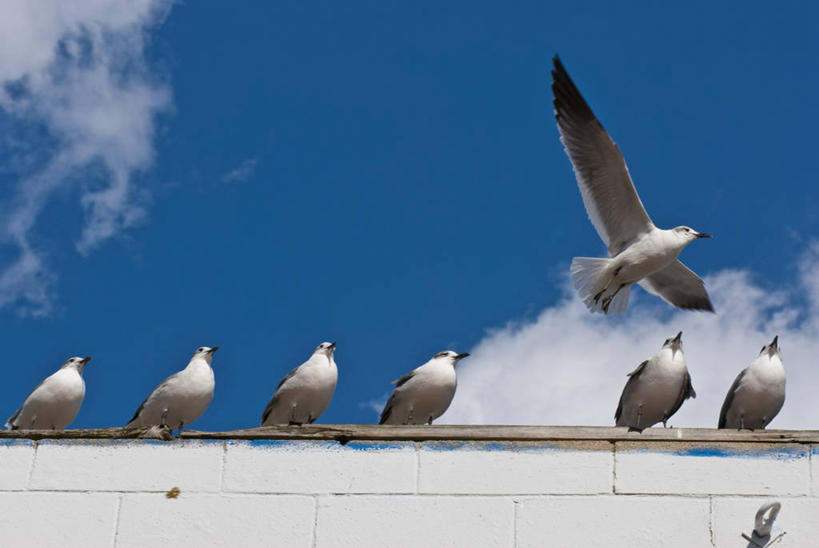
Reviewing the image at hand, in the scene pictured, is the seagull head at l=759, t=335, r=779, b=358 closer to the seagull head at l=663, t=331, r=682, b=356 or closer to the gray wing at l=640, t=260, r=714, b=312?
the seagull head at l=663, t=331, r=682, b=356

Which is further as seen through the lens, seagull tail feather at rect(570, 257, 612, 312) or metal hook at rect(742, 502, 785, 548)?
seagull tail feather at rect(570, 257, 612, 312)

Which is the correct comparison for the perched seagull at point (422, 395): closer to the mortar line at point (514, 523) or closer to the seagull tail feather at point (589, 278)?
the seagull tail feather at point (589, 278)

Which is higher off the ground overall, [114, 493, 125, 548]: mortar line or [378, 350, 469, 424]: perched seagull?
[378, 350, 469, 424]: perched seagull

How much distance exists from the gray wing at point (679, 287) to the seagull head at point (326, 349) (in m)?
4.97

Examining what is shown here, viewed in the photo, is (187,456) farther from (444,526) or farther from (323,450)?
(444,526)

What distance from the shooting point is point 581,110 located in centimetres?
1388

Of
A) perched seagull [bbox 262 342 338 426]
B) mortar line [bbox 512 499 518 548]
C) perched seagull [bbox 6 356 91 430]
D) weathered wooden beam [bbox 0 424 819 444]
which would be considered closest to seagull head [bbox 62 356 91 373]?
perched seagull [bbox 6 356 91 430]

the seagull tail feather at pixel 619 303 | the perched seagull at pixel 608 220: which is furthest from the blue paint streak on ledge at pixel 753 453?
the seagull tail feather at pixel 619 303

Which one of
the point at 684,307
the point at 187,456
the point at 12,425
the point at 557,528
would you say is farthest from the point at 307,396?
the point at 684,307

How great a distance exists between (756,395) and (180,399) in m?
4.58

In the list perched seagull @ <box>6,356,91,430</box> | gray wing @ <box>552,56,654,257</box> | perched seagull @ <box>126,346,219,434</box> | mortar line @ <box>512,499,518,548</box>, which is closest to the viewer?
mortar line @ <box>512,499,518,548</box>

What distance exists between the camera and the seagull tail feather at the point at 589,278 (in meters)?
14.1

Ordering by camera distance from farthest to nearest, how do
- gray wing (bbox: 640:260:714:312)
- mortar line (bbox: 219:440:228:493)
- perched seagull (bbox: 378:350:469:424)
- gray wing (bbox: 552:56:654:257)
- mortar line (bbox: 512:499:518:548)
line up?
1. gray wing (bbox: 640:260:714:312)
2. gray wing (bbox: 552:56:654:257)
3. perched seagull (bbox: 378:350:469:424)
4. mortar line (bbox: 219:440:228:493)
5. mortar line (bbox: 512:499:518:548)

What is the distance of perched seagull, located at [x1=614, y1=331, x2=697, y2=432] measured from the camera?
30.6 ft
